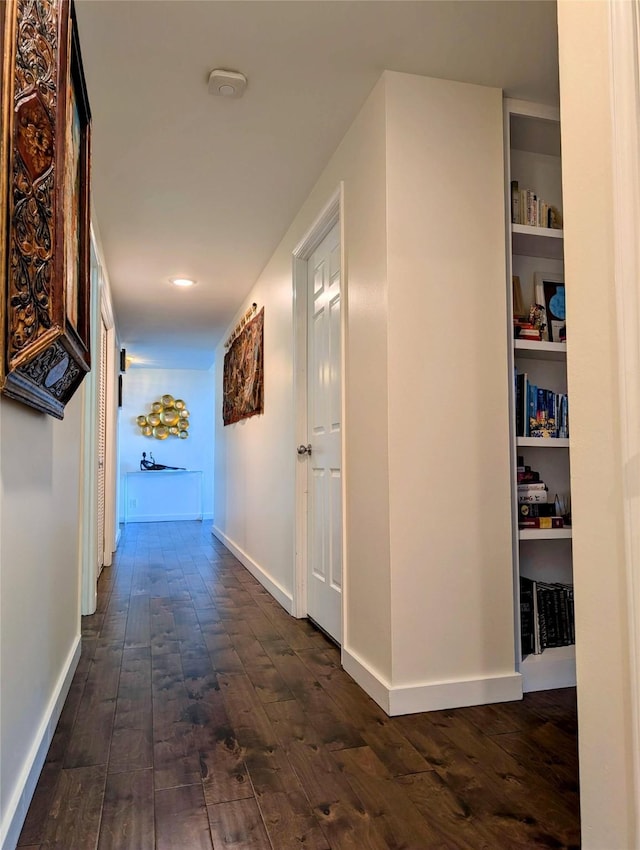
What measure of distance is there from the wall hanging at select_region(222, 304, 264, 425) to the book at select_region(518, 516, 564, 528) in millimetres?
2406

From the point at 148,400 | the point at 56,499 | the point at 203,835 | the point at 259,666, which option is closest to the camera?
the point at 203,835

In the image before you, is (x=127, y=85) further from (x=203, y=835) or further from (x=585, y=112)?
(x=203, y=835)

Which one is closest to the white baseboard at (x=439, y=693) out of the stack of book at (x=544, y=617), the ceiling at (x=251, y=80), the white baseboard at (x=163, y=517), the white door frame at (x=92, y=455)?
the stack of book at (x=544, y=617)

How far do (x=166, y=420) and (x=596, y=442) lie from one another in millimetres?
8296

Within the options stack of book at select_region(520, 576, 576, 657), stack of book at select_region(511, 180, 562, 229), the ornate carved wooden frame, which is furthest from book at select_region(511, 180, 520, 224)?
the ornate carved wooden frame

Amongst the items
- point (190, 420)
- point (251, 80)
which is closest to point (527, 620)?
point (251, 80)

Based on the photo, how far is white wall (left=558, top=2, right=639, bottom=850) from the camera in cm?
104

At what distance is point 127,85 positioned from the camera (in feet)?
7.31

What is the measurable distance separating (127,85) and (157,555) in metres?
4.26

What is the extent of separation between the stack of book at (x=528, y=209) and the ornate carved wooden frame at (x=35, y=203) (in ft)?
5.52

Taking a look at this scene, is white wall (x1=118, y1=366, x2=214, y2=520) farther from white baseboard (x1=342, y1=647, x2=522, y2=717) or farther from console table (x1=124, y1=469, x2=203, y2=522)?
white baseboard (x1=342, y1=647, x2=522, y2=717)

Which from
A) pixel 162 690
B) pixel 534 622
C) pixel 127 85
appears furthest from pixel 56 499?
pixel 534 622

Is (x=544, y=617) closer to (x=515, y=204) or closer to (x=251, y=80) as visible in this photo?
(x=515, y=204)

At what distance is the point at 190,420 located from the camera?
9062mm
